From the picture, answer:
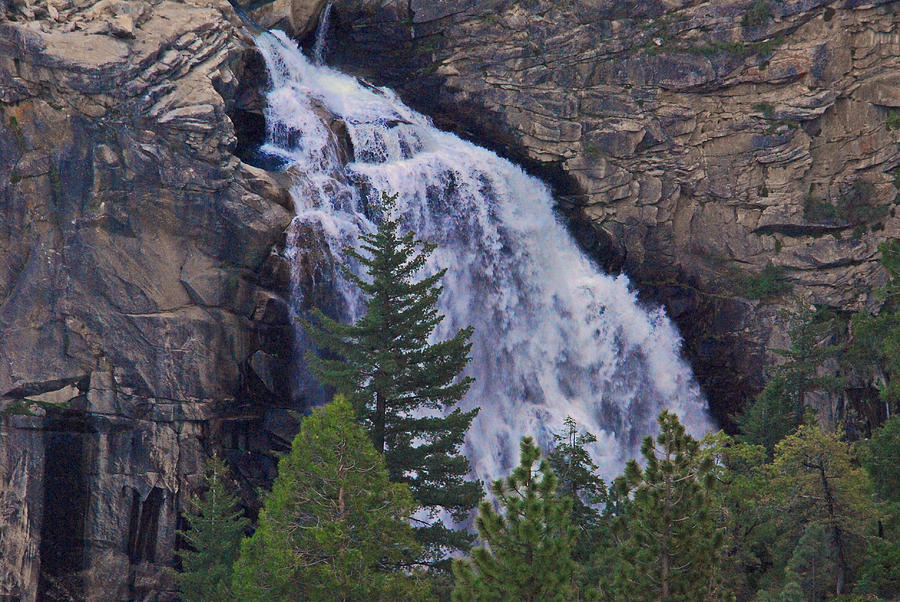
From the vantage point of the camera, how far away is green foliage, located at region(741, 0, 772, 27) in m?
49.3

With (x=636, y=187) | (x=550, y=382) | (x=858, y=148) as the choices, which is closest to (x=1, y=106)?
(x=550, y=382)

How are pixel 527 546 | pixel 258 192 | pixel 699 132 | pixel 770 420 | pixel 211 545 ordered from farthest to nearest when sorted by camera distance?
pixel 699 132
pixel 770 420
pixel 258 192
pixel 211 545
pixel 527 546

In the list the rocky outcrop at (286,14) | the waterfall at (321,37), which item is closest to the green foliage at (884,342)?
the waterfall at (321,37)

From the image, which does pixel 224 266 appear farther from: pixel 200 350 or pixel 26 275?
pixel 26 275

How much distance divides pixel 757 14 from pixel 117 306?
1214 inches

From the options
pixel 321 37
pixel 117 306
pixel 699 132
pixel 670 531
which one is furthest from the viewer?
pixel 321 37

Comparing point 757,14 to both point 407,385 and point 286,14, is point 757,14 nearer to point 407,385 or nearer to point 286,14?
point 286,14

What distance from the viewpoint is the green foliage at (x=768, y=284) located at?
A: 50.5m

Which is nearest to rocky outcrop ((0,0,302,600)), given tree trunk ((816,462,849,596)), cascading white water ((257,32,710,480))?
cascading white water ((257,32,710,480))

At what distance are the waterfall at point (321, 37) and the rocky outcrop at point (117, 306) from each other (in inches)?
501

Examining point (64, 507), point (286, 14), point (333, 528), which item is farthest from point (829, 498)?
point (286, 14)

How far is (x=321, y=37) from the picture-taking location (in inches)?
2045

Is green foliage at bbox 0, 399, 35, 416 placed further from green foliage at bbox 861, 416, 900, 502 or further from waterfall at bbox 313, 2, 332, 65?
green foliage at bbox 861, 416, 900, 502

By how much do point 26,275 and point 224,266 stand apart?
6.61 m
